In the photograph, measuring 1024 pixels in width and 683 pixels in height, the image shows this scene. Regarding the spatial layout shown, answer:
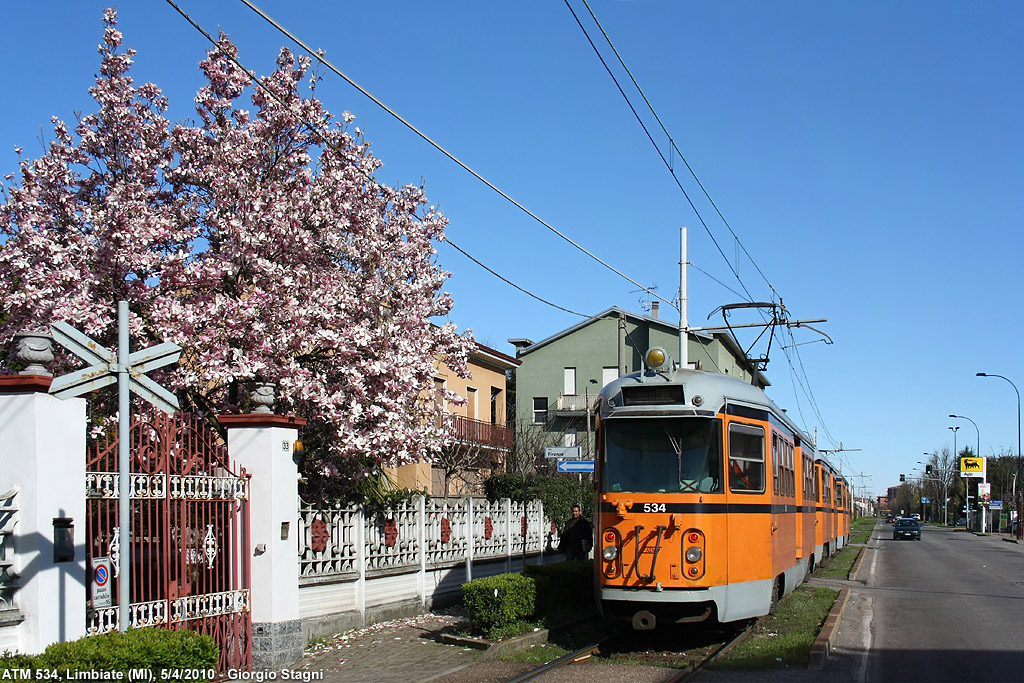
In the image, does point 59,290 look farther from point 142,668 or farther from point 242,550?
point 142,668

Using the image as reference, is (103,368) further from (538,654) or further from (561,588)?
(561,588)

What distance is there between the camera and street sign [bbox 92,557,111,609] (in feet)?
25.5

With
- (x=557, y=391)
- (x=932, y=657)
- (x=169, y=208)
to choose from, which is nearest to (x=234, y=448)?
(x=169, y=208)

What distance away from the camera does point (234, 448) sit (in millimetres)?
10766

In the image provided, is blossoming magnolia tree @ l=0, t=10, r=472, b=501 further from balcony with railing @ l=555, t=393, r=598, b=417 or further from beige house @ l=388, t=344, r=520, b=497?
balcony with railing @ l=555, t=393, r=598, b=417

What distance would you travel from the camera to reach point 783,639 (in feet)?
40.8

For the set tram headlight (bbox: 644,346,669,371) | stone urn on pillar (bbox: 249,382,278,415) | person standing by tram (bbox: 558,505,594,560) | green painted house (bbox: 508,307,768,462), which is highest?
green painted house (bbox: 508,307,768,462)

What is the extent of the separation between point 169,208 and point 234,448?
15.2 feet

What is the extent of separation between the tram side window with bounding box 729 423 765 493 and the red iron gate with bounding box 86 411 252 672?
224 inches


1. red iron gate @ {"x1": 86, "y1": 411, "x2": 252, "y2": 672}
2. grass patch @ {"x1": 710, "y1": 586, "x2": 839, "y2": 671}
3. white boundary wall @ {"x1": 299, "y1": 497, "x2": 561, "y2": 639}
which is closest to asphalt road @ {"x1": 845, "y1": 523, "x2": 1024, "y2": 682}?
grass patch @ {"x1": 710, "y1": 586, "x2": 839, "y2": 671}

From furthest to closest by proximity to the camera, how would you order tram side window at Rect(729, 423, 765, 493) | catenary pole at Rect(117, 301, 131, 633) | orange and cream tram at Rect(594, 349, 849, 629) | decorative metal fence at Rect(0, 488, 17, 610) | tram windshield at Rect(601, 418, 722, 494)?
1. tram side window at Rect(729, 423, 765, 493)
2. tram windshield at Rect(601, 418, 722, 494)
3. orange and cream tram at Rect(594, 349, 849, 629)
4. decorative metal fence at Rect(0, 488, 17, 610)
5. catenary pole at Rect(117, 301, 131, 633)

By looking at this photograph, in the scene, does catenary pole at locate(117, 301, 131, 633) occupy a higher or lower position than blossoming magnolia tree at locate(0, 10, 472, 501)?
lower

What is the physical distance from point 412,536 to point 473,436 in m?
16.8

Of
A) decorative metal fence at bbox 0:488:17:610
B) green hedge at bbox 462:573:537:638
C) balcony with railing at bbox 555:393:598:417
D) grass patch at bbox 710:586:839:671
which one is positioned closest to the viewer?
decorative metal fence at bbox 0:488:17:610
